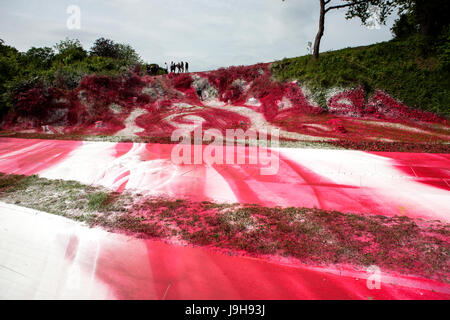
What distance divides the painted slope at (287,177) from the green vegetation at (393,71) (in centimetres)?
770

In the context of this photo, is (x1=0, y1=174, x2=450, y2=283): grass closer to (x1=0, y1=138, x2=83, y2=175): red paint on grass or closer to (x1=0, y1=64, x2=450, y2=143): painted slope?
(x1=0, y1=138, x2=83, y2=175): red paint on grass

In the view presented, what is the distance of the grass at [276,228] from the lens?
342 cm

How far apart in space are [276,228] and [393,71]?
16.3 metres

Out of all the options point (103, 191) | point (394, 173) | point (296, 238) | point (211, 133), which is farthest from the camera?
point (211, 133)

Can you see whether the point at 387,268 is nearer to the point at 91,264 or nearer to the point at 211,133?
the point at 91,264

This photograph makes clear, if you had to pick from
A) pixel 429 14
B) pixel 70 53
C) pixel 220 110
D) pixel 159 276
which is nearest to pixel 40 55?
pixel 70 53

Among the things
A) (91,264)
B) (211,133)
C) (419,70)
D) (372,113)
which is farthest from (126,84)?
(419,70)

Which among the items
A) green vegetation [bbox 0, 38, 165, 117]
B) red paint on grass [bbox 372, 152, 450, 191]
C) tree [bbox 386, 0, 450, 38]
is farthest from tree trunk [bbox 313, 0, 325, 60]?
green vegetation [bbox 0, 38, 165, 117]

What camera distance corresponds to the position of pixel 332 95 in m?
15.3

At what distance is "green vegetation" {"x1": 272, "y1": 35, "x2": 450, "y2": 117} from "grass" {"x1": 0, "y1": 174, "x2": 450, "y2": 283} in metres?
12.7

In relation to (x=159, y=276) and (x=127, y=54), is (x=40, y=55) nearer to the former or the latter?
(x=127, y=54)

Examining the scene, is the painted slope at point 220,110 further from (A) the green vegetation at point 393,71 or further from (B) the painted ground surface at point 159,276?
(B) the painted ground surface at point 159,276

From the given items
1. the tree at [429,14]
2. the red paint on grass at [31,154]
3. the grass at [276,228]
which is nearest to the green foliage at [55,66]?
the red paint on grass at [31,154]

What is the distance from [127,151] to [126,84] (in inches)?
544
